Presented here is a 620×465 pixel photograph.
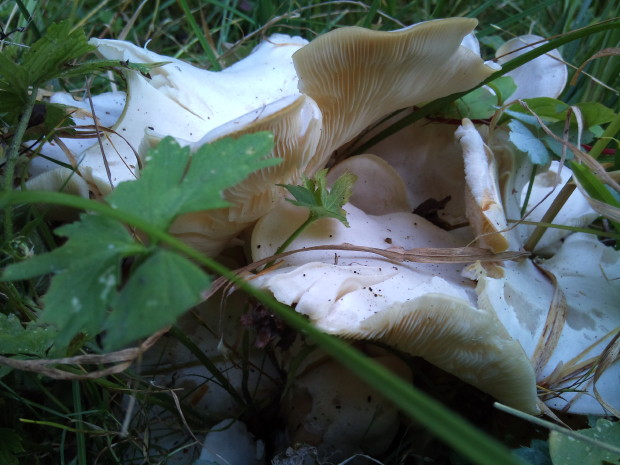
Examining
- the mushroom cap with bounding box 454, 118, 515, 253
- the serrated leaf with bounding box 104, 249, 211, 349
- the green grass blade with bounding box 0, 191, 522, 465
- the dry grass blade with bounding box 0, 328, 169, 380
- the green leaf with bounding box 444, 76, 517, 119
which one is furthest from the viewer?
the green leaf with bounding box 444, 76, 517, 119

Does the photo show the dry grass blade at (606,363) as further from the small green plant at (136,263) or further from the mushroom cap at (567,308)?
the small green plant at (136,263)

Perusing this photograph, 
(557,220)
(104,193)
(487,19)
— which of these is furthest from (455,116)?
(487,19)

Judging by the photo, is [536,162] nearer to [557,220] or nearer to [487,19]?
[557,220]

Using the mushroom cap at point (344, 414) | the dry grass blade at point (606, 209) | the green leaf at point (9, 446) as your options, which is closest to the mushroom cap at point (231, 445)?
the mushroom cap at point (344, 414)

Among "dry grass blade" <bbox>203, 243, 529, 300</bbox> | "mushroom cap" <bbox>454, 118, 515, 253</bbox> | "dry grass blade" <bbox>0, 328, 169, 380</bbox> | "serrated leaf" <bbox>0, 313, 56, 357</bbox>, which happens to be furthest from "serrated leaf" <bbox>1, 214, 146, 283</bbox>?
"mushroom cap" <bbox>454, 118, 515, 253</bbox>

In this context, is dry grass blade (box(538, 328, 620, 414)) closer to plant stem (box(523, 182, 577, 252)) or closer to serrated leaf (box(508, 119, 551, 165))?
plant stem (box(523, 182, 577, 252))
